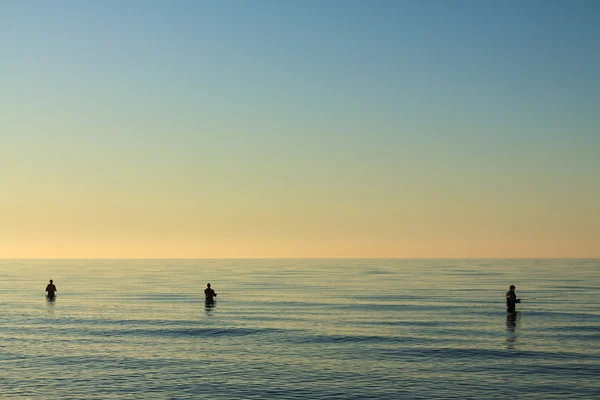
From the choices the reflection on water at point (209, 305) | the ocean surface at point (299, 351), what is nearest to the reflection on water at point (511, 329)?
the ocean surface at point (299, 351)

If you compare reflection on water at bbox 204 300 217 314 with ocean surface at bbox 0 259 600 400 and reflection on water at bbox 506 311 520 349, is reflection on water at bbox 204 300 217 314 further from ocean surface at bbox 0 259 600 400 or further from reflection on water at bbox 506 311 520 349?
reflection on water at bbox 506 311 520 349

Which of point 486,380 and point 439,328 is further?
point 439,328

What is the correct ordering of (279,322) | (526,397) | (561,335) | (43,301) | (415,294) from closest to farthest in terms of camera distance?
(526,397), (561,335), (279,322), (43,301), (415,294)

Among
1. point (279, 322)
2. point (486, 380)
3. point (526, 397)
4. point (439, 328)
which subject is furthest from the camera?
point (279, 322)

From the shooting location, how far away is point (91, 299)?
69562 millimetres

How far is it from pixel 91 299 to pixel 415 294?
37.1m

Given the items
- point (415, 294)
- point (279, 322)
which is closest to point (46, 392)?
point (279, 322)

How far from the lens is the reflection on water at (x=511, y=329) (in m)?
37.3

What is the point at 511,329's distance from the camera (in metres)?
43.5

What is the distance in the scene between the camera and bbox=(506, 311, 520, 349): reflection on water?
37.3m

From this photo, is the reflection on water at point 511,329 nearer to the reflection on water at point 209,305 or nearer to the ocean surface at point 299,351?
the ocean surface at point 299,351

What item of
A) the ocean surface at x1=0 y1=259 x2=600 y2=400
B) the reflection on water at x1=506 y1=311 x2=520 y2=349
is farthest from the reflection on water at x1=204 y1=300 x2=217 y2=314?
the reflection on water at x1=506 y1=311 x2=520 y2=349

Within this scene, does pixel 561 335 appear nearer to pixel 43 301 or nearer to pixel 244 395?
pixel 244 395

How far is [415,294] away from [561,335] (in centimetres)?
3618
